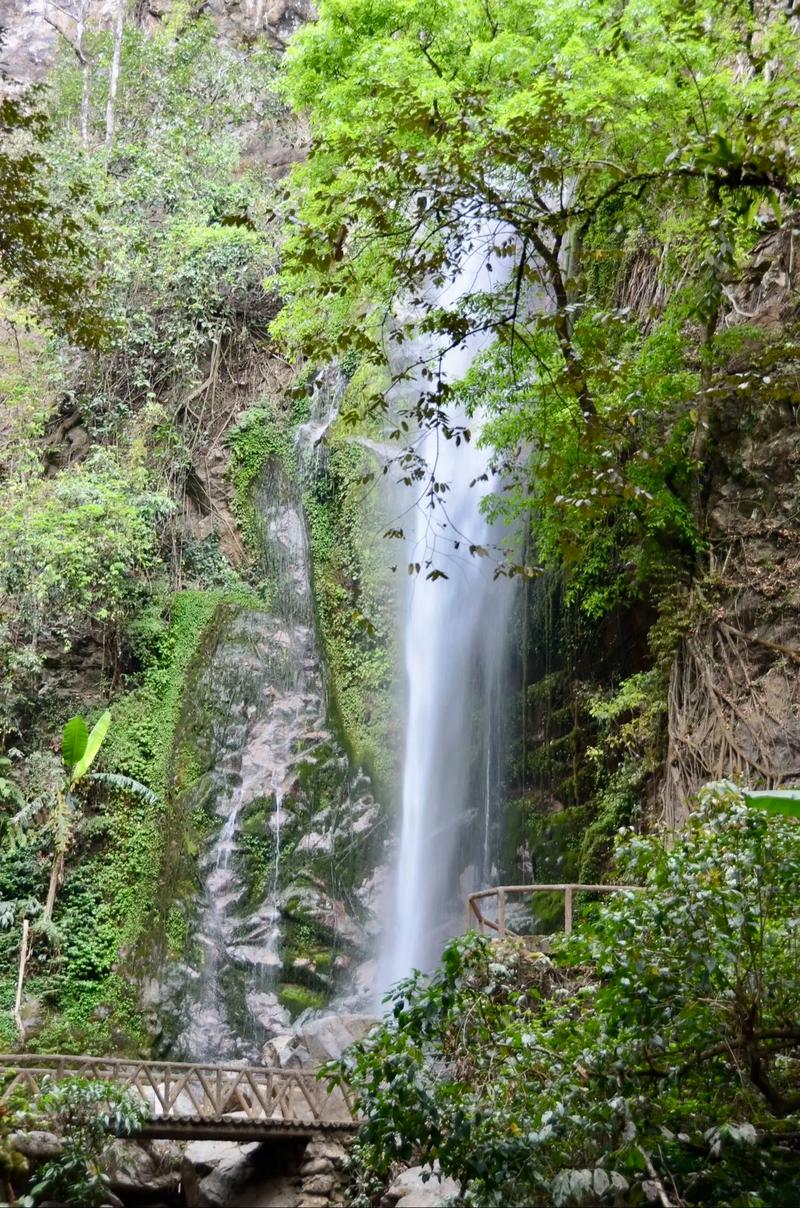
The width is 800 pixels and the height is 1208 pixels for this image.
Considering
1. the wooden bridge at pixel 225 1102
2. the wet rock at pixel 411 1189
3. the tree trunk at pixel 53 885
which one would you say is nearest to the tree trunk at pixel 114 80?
the tree trunk at pixel 53 885

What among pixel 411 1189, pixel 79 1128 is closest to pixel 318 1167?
pixel 79 1128

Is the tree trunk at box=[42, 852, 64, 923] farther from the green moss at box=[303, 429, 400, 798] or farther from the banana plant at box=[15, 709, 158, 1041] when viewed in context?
the green moss at box=[303, 429, 400, 798]

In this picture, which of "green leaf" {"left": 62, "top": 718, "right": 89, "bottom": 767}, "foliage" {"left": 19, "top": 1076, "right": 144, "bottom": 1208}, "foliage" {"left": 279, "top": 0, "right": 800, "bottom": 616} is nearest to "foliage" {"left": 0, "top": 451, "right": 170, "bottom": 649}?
"green leaf" {"left": 62, "top": 718, "right": 89, "bottom": 767}

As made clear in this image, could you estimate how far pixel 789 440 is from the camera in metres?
10.7

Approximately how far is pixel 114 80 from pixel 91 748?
13.0 metres

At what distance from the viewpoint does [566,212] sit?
5.53m

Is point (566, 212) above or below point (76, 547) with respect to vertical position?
below

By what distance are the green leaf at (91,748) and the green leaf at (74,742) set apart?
0.24ft

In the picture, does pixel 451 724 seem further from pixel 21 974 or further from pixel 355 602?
pixel 21 974

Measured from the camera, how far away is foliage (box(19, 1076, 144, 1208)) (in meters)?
8.12

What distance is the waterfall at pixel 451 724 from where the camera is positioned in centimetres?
1397

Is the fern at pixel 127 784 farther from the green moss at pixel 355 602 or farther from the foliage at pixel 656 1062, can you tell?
the foliage at pixel 656 1062

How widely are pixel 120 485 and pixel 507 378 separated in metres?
7.47

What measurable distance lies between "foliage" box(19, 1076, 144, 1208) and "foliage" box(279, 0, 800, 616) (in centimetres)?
574
